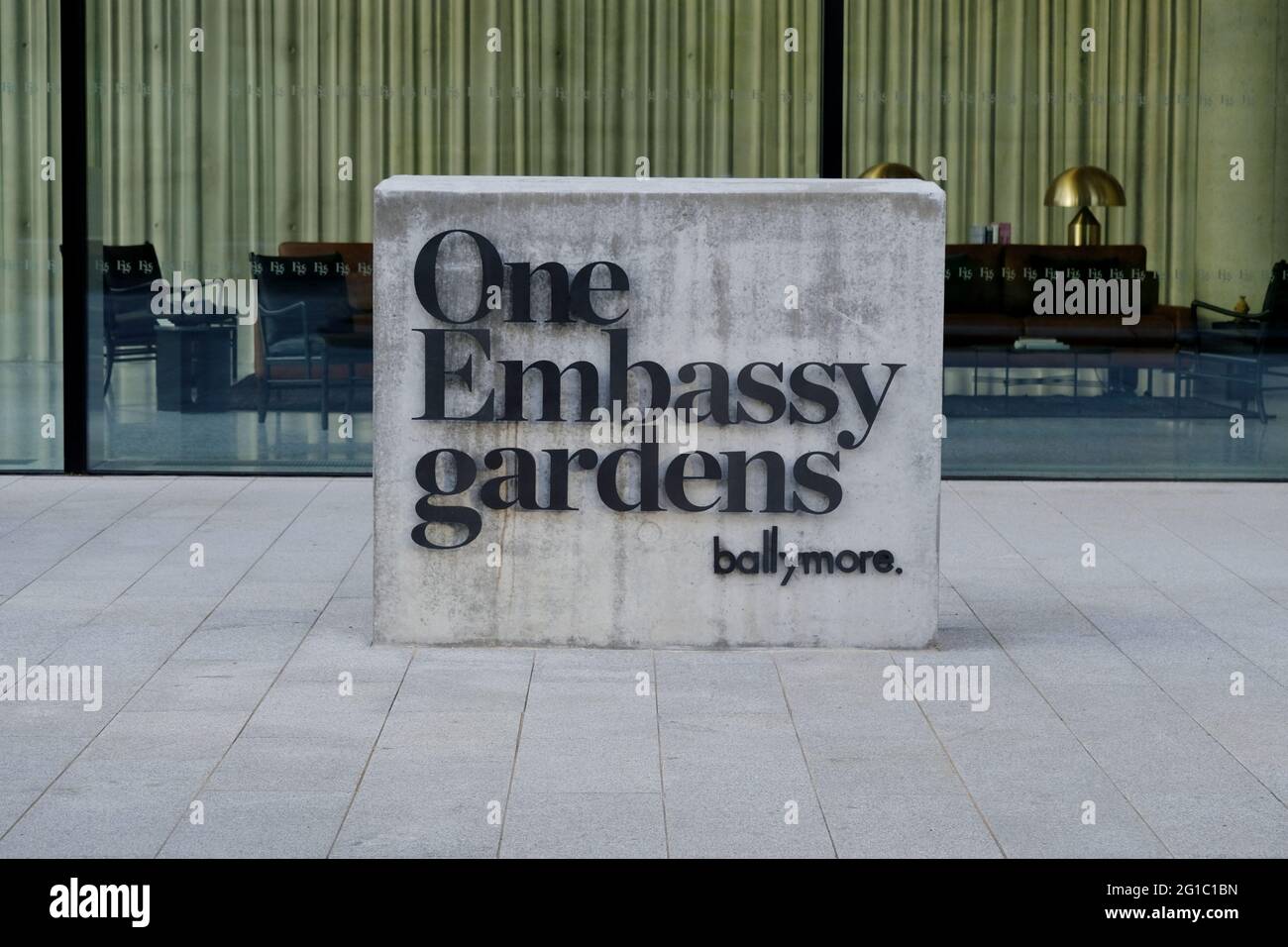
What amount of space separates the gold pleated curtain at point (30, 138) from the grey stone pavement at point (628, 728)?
10.9 feet

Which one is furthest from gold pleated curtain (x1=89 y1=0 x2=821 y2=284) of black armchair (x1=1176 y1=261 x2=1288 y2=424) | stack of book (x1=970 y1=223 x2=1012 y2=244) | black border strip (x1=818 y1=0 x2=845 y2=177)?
black armchair (x1=1176 y1=261 x2=1288 y2=424)

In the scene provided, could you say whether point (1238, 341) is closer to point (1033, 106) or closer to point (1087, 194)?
point (1087, 194)

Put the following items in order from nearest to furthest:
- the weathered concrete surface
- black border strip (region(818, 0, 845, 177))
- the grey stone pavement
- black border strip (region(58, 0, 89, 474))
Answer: the grey stone pavement, the weathered concrete surface, black border strip (region(58, 0, 89, 474)), black border strip (region(818, 0, 845, 177))

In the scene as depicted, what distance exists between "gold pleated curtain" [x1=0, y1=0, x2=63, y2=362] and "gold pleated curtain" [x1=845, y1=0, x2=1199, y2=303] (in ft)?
16.9

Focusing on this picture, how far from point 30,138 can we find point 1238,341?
793cm

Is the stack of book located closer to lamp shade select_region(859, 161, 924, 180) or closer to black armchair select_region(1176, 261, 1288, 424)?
lamp shade select_region(859, 161, 924, 180)

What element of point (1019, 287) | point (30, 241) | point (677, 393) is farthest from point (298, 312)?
point (677, 393)

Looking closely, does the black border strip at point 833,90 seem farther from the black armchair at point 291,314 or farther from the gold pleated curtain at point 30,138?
the gold pleated curtain at point 30,138

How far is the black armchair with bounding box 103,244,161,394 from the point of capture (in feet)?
42.2

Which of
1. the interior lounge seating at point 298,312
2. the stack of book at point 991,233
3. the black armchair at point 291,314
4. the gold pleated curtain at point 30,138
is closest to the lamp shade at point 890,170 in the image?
the stack of book at point 991,233

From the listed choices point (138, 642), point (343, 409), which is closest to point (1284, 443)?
point (343, 409)

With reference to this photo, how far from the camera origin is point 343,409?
13.0m

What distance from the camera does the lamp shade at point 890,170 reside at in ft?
42.2
